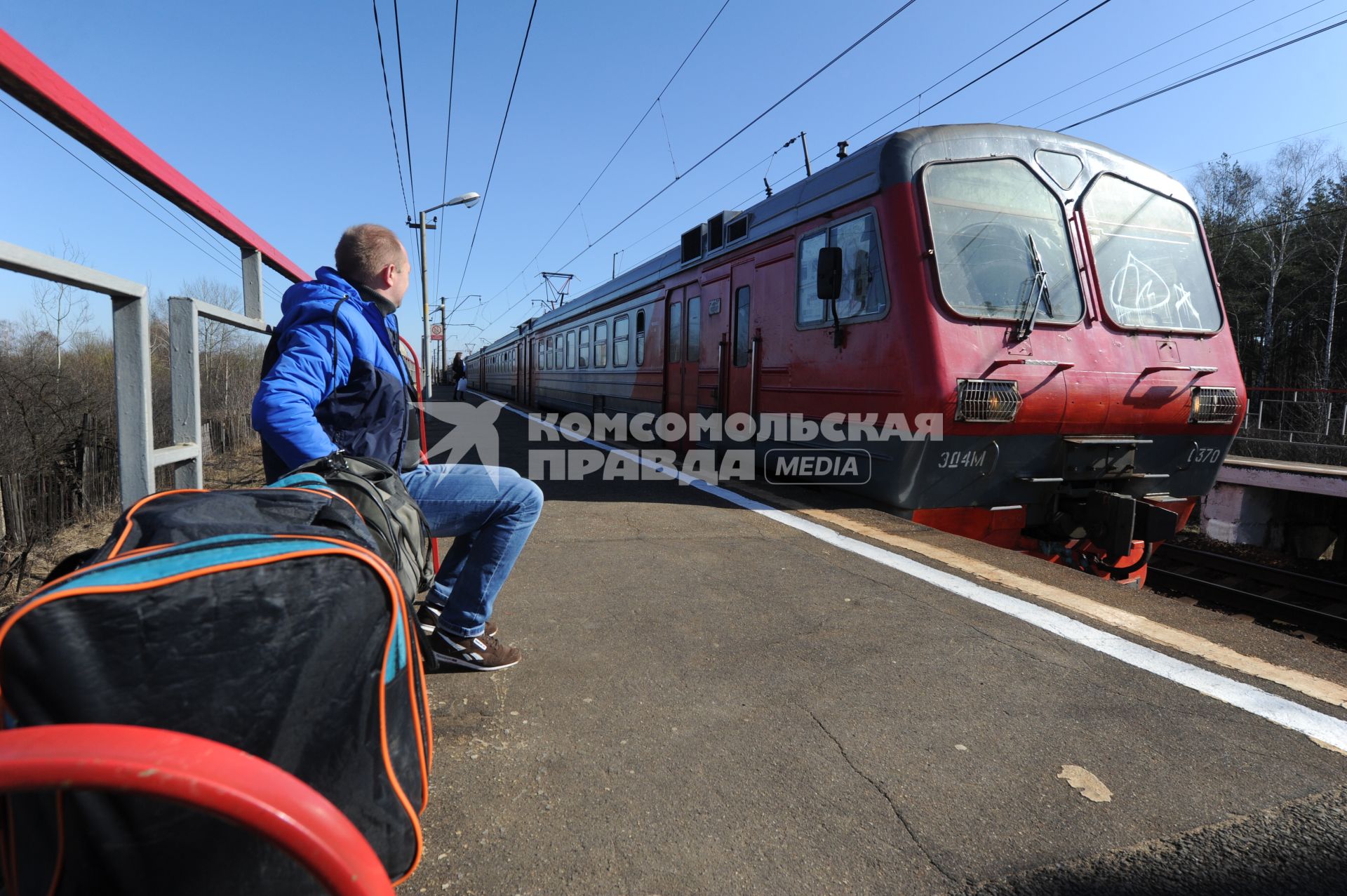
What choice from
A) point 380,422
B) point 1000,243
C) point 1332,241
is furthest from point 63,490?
point 1332,241

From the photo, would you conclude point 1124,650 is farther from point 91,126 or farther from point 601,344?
point 601,344

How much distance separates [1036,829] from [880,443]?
3902mm

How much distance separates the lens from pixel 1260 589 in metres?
6.98

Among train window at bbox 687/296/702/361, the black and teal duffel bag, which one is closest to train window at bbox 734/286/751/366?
train window at bbox 687/296/702/361

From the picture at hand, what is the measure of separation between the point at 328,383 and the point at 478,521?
0.74 m

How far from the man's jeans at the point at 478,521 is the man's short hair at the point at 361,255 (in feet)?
2.36

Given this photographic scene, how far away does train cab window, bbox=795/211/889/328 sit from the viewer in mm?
5711

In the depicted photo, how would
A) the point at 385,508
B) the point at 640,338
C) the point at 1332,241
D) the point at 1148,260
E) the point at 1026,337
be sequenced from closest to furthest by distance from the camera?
the point at 385,508, the point at 1026,337, the point at 1148,260, the point at 640,338, the point at 1332,241

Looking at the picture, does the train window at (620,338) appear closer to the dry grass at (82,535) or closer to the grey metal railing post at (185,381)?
the dry grass at (82,535)

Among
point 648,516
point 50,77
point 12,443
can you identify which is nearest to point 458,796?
point 50,77

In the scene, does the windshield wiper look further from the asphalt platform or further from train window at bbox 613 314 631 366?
train window at bbox 613 314 631 366

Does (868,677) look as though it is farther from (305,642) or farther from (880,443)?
(880,443)

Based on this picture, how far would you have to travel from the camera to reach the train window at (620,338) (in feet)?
41.1

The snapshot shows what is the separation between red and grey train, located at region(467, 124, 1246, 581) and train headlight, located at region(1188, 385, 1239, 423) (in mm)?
17
